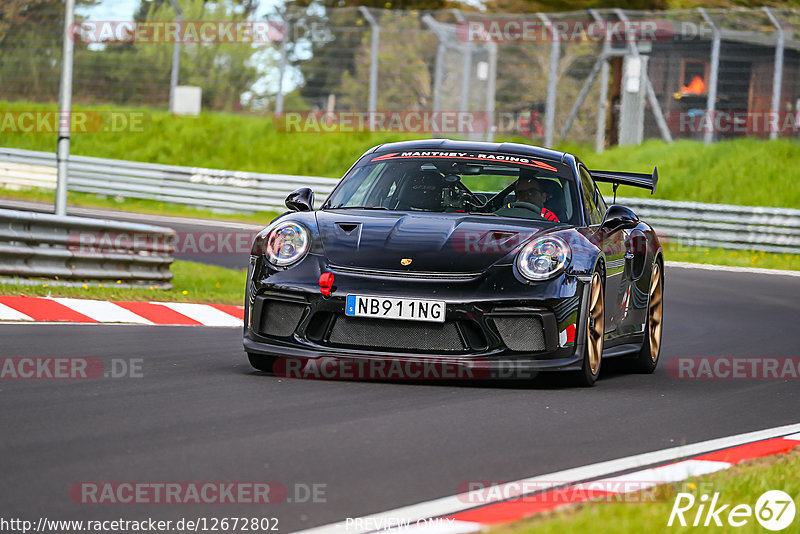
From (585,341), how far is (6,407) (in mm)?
2914

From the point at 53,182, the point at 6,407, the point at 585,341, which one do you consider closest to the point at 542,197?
the point at 585,341

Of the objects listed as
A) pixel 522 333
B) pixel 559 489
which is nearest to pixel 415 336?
pixel 522 333

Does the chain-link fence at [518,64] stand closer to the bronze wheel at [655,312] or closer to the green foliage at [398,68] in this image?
the green foliage at [398,68]

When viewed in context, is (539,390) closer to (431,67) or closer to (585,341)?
(585,341)

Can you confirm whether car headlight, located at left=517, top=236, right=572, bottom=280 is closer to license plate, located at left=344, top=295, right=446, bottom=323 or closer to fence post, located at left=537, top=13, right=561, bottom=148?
license plate, located at left=344, top=295, right=446, bottom=323

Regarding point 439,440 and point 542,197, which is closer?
point 439,440

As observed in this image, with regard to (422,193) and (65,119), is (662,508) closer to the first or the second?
(422,193)

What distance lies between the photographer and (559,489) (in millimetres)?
4504

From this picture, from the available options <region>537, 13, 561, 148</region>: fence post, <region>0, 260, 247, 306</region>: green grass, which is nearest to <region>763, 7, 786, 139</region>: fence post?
<region>537, 13, 561, 148</region>: fence post

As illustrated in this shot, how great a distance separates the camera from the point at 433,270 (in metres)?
6.86

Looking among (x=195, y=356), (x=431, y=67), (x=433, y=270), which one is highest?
(x=431, y=67)

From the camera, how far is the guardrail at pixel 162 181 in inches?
1029

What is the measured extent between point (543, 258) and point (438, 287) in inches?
22.9

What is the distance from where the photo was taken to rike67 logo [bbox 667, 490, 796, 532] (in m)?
4.10
